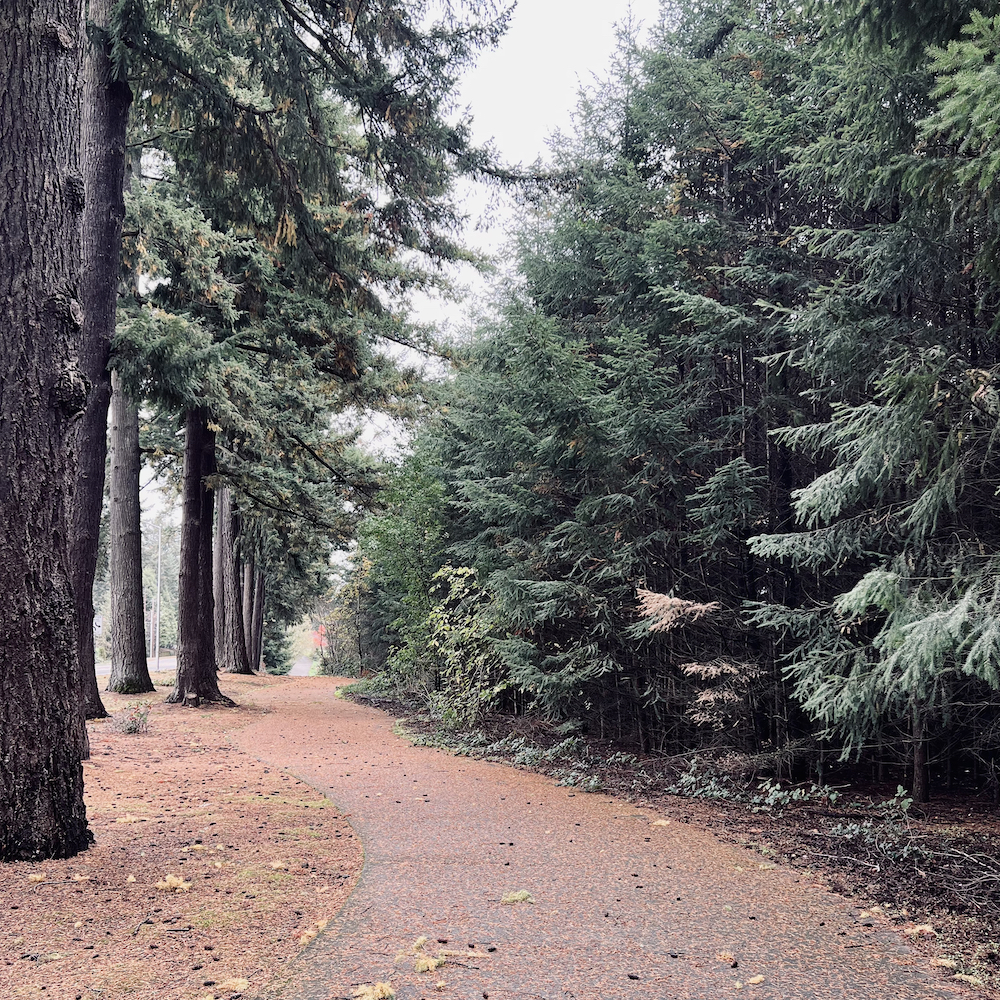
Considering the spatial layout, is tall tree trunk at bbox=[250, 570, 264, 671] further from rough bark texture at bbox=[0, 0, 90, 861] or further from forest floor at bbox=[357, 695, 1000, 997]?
rough bark texture at bbox=[0, 0, 90, 861]

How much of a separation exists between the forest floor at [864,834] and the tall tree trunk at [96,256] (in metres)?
5.19

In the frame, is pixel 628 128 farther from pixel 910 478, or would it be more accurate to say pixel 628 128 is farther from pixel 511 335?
pixel 910 478

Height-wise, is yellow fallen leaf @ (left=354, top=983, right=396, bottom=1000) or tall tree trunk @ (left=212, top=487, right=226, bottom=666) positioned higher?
tall tree trunk @ (left=212, top=487, right=226, bottom=666)

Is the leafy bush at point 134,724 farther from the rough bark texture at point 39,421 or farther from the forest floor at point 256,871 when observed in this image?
the rough bark texture at point 39,421

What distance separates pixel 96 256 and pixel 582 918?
765cm

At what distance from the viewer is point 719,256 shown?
7.66 metres

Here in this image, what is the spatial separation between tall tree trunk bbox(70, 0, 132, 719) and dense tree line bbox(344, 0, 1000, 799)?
14.4ft

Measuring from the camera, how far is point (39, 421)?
164 inches

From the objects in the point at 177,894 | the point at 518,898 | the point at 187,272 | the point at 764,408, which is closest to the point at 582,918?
the point at 518,898

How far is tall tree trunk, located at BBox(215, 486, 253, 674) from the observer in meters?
19.3

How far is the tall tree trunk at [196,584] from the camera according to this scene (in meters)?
12.7

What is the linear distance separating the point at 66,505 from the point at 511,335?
567cm

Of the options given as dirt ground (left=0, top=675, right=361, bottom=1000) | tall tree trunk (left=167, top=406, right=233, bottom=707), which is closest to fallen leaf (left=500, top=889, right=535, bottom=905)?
dirt ground (left=0, top=675, right=361, bottom=1000)

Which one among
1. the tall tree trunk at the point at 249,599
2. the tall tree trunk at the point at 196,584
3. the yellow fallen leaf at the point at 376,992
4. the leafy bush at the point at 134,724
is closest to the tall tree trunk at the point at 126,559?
the tall tree trunk at the point at 196,584
